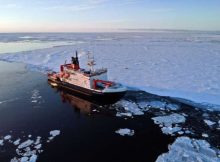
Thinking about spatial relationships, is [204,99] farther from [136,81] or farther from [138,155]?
[138,155]

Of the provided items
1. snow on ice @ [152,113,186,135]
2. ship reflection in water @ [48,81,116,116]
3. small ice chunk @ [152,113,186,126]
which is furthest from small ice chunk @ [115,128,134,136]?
ship reflection in water @ [48,81,116,116]

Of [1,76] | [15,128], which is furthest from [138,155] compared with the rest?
[1,76]

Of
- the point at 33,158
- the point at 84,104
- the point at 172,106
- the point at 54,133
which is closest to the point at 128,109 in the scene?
the point at 172,106

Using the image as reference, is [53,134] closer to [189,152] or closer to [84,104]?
[84,104]

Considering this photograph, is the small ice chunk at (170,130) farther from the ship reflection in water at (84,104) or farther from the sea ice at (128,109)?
the ship reflection in water at (84,104)

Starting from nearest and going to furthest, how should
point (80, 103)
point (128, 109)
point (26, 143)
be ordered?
point (26, 143)
point (128, 109)
point (80, 103)

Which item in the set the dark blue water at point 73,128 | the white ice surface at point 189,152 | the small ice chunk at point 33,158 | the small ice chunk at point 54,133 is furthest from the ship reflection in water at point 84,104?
the small ice chunk at point 33,158

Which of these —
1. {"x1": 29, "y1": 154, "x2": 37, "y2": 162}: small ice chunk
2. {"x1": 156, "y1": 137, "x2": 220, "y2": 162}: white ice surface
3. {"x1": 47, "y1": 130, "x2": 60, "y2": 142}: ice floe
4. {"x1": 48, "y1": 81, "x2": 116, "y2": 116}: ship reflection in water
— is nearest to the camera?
{"x1": 156, "y1": 137, "x2": 220, "y2": 162}: white ice surface

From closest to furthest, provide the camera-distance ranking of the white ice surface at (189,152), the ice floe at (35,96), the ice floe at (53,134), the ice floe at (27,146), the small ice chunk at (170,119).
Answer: the white ice surface at (189,152), the ice floe at (27,146), the ice floe at (53,134), the small ice chunk at (170,119), the ice floe at (35,96)

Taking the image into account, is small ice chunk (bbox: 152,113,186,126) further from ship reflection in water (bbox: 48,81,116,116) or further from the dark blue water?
ship reflection in water (bbox: 48,81,116,116)
